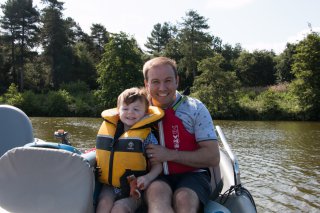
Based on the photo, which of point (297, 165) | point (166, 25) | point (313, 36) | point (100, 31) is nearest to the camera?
point (297, 165)

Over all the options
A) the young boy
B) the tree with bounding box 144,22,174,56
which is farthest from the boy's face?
the tree with bounding box 144,22,174,56

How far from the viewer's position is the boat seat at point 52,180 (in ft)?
7.45

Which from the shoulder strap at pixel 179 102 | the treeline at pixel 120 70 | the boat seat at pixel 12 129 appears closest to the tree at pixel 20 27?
the treeline at pixel 120 70

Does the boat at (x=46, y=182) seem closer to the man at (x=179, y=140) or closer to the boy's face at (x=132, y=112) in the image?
the man at (x=179, y=140)

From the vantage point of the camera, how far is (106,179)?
8.04 feet

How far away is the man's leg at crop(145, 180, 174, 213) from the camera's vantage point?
2.16 m

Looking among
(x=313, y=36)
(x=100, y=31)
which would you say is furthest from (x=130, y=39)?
(x=100, y=31)

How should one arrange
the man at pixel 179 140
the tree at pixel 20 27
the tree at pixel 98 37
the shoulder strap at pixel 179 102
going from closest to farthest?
the man at pixel 179 140 < the shoulder strap at pixel 179 102 < the tree at pixel 20 27 < the tree at pixel 98 37

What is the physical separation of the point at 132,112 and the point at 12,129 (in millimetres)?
2132

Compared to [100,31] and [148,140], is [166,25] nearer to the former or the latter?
[100,31]

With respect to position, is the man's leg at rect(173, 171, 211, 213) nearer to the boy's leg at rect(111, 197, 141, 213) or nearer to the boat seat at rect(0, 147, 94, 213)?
the boy's leg at rect(111, 197, 141, 213)

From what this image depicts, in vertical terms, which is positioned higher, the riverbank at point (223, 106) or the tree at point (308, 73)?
the tree at point (308, 73)

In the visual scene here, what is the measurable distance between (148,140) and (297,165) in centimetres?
794

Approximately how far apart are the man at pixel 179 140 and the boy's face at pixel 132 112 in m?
0.17
